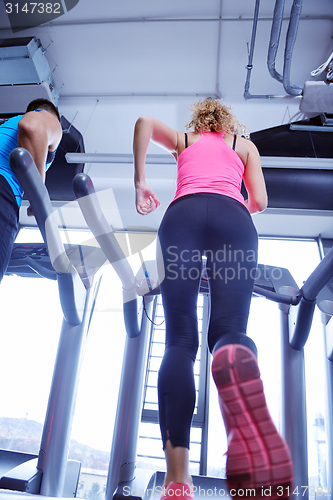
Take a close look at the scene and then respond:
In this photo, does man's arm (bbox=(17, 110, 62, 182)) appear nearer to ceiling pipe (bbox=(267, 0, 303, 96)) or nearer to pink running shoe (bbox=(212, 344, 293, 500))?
pink running shoe (bbox=(212, 344, 293, 500))

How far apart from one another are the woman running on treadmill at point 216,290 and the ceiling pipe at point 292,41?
1.78 metres

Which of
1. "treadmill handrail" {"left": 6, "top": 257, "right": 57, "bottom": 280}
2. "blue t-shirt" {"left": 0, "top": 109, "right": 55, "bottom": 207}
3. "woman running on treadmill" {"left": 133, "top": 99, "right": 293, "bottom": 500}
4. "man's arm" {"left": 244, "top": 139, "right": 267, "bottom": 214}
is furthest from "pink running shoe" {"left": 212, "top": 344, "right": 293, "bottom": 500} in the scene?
"treadmill handrail" {"left": 6, "top": 257, "right": 57, "bottom": 280}

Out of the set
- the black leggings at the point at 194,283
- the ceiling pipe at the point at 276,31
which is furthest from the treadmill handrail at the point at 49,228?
the ceiling pipe at the point at 276,31

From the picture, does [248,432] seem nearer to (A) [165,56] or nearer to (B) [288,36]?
(B) [288,36]

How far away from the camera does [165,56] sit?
3.48m

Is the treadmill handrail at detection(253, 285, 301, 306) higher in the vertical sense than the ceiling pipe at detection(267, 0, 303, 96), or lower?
lower

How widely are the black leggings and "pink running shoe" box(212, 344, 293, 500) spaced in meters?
0.06

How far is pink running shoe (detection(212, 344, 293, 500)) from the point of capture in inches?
23.1

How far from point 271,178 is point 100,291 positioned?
2.57 metres

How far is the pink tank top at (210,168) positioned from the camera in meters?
1.09

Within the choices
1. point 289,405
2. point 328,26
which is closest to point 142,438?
point 289,405

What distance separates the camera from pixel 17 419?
315 centimetres

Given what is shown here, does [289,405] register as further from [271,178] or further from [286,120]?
[286,120]

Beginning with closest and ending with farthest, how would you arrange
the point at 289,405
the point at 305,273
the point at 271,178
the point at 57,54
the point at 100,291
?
the point at 289,405 → the point at 100,291 → the point at 57,54 → the point at 271,178 → the point at 305,273
